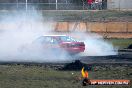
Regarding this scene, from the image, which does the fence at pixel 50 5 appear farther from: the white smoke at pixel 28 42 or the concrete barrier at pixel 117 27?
the concrete barrier at pixel 117 27

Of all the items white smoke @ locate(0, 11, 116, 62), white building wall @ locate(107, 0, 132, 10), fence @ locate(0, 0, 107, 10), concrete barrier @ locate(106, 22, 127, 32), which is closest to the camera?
white smoke @ locate(0, 11, 116, 62)

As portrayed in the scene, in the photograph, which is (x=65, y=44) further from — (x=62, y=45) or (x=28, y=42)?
(x=28, y=42)

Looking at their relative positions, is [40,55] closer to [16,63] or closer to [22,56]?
[22,56]

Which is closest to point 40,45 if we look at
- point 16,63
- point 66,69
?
point 16,63

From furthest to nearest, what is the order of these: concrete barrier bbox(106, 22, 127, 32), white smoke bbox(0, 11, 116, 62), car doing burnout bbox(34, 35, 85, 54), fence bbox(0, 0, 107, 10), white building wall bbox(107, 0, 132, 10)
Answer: white building wall bbox(107, 0, 132, 10), fence bbox(0, 0, 107, 10), concrete barrier bbox(106, 22, 127, 32), car doing burnout bbox(34, 35, 85, 54), white smoke bbox(0, 11, 116, 62)

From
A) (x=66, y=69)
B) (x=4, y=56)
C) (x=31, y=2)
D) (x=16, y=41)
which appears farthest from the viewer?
(x=31, y=2)

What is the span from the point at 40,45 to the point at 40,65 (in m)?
5.70

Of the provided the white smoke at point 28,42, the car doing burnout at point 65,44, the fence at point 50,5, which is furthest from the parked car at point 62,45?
the fence at point 50,5

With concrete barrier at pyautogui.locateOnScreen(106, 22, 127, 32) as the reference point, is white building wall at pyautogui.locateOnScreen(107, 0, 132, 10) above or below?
above

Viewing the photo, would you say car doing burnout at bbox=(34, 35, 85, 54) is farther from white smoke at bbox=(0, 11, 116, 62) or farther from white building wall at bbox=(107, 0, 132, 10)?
white building wall at bbox=(107, 0, 132, 10)

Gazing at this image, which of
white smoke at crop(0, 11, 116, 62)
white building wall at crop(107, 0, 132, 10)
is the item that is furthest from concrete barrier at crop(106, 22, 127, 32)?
white building wall at crop(107, 0, 132, 10)

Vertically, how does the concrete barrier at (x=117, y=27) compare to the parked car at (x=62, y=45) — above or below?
below

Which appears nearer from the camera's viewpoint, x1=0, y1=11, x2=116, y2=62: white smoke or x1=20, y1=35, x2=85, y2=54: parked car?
x1=0, y1=11, x2=116, y2=62: white smoke

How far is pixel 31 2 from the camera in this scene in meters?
62.7
